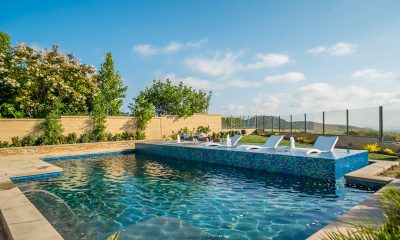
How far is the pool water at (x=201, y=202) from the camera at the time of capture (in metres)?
5.11

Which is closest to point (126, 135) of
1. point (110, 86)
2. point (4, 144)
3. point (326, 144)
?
point (110, 86)

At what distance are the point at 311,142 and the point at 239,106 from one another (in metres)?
13.0

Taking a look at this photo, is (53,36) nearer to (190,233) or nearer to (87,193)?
(87,193)

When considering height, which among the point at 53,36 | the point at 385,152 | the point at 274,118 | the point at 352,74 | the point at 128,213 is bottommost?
the point at 128,213

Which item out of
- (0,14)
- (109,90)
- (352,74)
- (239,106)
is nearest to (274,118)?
(239,106)

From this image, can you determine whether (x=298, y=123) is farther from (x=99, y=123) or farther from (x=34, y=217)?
(x=34, y=217)

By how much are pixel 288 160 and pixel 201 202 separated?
4495 millimetres

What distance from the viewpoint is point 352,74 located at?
544 inches

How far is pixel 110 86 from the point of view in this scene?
76.5ft

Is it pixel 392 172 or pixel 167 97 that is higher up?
pixel 167 97

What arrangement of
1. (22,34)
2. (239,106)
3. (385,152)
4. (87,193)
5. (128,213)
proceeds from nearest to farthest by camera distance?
(128,213), (87,193), (385,152), (22,34), (239,106)

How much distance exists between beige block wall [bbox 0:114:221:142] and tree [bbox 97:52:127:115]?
2009 mm

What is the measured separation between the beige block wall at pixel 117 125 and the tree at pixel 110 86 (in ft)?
6.59

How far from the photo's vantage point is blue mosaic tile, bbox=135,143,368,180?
28.5 ft
